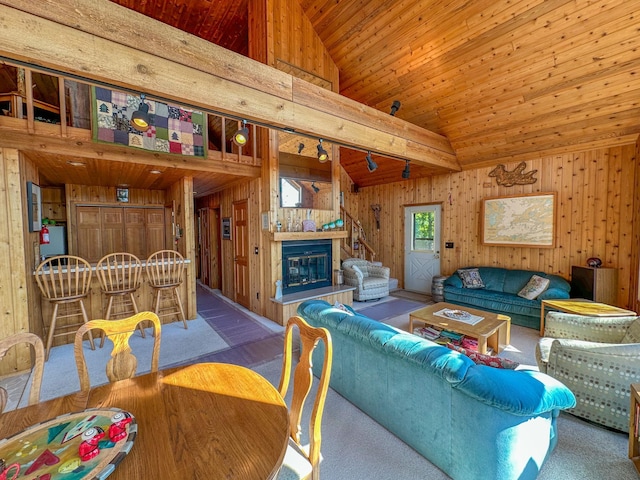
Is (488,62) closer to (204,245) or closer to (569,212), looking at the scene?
(569,212)

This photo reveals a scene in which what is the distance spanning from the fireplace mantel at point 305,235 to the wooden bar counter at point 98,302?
1.52m

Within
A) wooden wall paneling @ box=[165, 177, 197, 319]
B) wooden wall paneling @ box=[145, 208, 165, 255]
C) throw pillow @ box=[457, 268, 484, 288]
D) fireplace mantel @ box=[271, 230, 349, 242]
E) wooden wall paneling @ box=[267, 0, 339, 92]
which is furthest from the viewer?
wooden wall paneling @ box=[145, 208, 165, 255]

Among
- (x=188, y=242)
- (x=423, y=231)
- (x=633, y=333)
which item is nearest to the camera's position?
(x=633, y=333)

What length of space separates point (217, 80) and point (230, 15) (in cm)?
390

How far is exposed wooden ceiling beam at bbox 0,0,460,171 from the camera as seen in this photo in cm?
165

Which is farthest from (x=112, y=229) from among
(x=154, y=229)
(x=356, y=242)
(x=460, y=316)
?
(x=460, y=316)

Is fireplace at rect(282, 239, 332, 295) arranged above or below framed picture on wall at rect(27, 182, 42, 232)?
below

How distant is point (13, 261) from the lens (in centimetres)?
284

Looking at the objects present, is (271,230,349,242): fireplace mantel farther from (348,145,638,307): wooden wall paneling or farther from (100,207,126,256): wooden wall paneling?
(100,207,126,256): wooden wall paneling

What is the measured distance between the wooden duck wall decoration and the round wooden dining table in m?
5.40

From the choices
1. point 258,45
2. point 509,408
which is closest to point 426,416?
point 509,408

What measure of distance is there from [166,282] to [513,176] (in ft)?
20.1

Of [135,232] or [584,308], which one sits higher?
[135,232]

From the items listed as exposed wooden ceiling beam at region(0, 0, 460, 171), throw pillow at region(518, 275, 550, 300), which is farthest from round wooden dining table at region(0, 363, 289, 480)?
throw pillow at region(518, 275, 550, 300)
